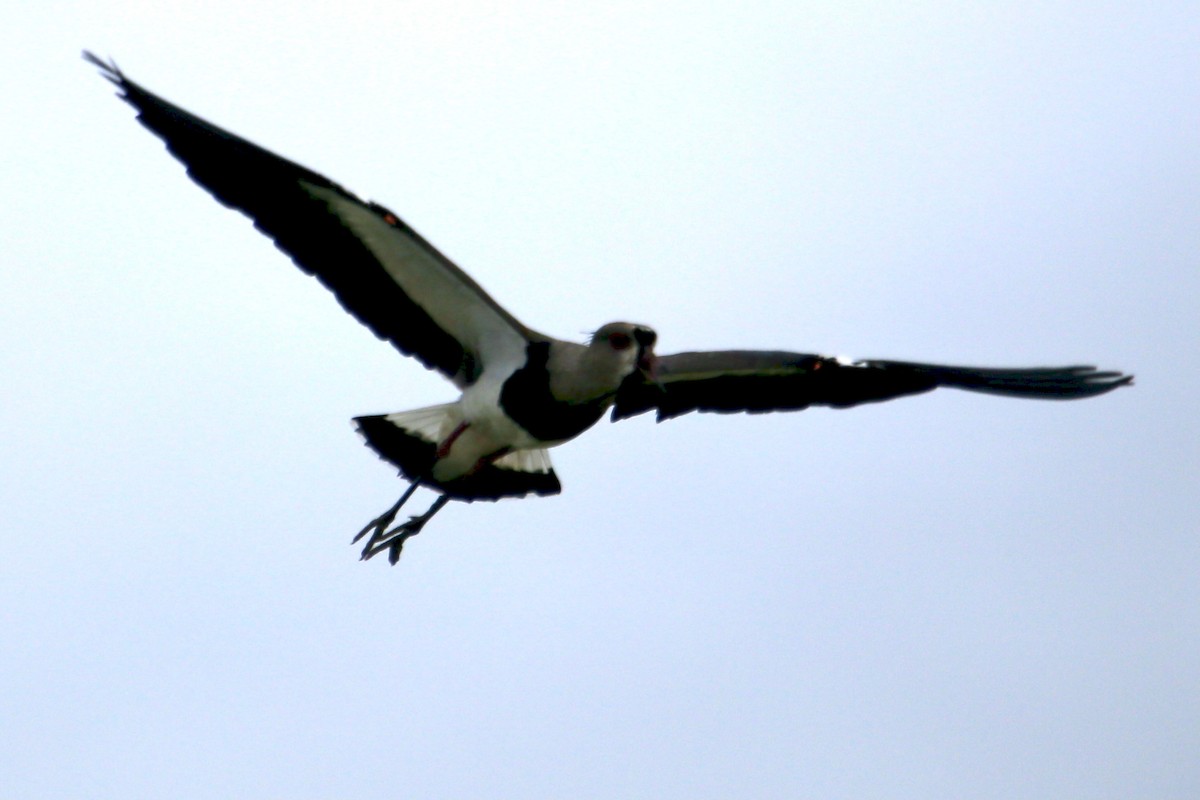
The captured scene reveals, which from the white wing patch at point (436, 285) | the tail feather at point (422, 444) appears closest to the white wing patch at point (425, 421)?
the tail feather at point (422, 444)

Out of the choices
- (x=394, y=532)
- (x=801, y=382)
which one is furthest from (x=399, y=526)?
(x=801, y=382)

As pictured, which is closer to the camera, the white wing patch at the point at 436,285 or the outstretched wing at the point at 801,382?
the white wing patch at the point at 436,285

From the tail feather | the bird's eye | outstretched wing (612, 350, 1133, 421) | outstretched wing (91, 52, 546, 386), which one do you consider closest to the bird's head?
the bird's eye

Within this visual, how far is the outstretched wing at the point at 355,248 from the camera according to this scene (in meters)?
10.0

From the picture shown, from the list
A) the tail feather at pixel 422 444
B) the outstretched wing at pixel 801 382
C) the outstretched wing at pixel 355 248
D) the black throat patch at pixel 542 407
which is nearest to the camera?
the outstretched wing at pixel 355 248

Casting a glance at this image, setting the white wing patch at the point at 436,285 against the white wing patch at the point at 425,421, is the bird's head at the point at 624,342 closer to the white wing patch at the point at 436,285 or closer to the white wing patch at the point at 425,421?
the white wing patch at the point at 436,285

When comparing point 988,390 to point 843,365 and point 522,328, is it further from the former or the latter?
point 522,328

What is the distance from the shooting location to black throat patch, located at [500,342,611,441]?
A: 1069 centimetres

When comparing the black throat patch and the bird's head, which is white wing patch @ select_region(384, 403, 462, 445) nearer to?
the black throat patch

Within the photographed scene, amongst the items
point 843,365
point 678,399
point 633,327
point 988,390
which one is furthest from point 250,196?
point 988,390

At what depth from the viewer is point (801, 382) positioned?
38.2 ft

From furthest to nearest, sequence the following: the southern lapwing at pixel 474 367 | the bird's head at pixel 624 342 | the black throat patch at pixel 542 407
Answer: the black throat patch at pixel 542 407, the bird's head at pixel 624 342, the southern lapwing at pixel 474 367

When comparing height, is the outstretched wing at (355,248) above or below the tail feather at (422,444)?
above

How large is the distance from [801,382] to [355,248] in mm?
3006
